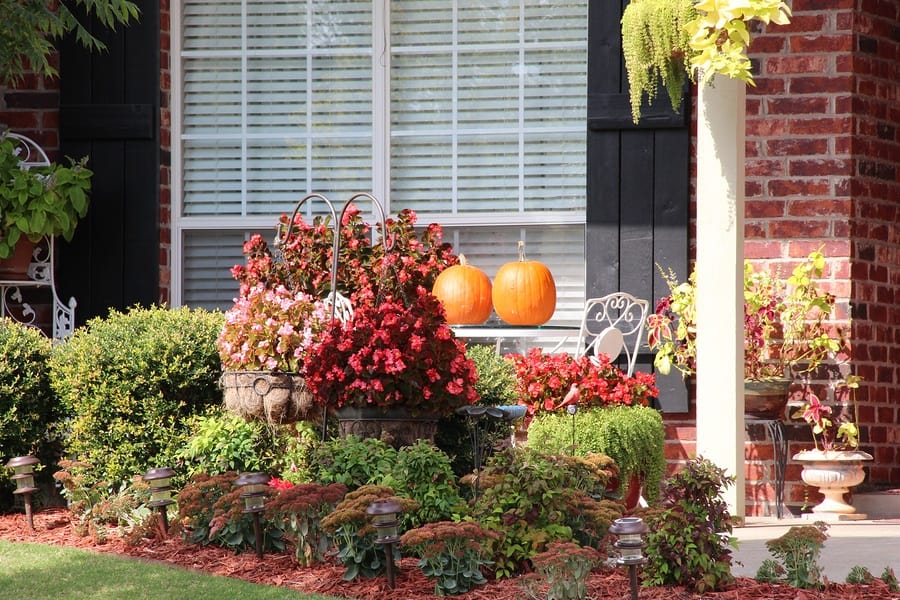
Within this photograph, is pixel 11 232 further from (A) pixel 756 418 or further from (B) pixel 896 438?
(B) pixel 896 438

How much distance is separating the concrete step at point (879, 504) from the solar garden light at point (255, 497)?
3.39m

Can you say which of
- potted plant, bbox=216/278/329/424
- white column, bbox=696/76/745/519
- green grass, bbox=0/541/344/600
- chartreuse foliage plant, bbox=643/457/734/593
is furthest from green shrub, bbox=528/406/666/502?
green grass, bbox=0/541/344/600

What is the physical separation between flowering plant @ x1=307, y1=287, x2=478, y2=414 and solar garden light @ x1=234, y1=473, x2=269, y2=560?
503mm

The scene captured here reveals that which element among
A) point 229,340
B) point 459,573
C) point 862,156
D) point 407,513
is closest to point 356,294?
point 229,340

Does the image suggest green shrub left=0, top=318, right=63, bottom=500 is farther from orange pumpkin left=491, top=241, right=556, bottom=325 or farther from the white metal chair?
the white metal chair

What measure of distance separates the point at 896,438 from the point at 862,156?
1.52 meters

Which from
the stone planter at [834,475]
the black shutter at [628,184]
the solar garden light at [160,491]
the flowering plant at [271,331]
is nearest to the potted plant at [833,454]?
the stone planter at [834,475]

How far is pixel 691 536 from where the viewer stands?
3.97 meters

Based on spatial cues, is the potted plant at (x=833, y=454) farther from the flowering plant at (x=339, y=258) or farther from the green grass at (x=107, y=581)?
the green grass at (x=107, y=581)

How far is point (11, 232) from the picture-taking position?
21.2ft

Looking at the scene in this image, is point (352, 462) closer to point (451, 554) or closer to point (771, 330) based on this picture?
point (451, 554)

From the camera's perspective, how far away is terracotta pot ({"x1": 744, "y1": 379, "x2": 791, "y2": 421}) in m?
6.29

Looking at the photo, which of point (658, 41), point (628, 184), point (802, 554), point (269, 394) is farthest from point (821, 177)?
point (269, 394)

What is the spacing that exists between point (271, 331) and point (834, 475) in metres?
2.98
